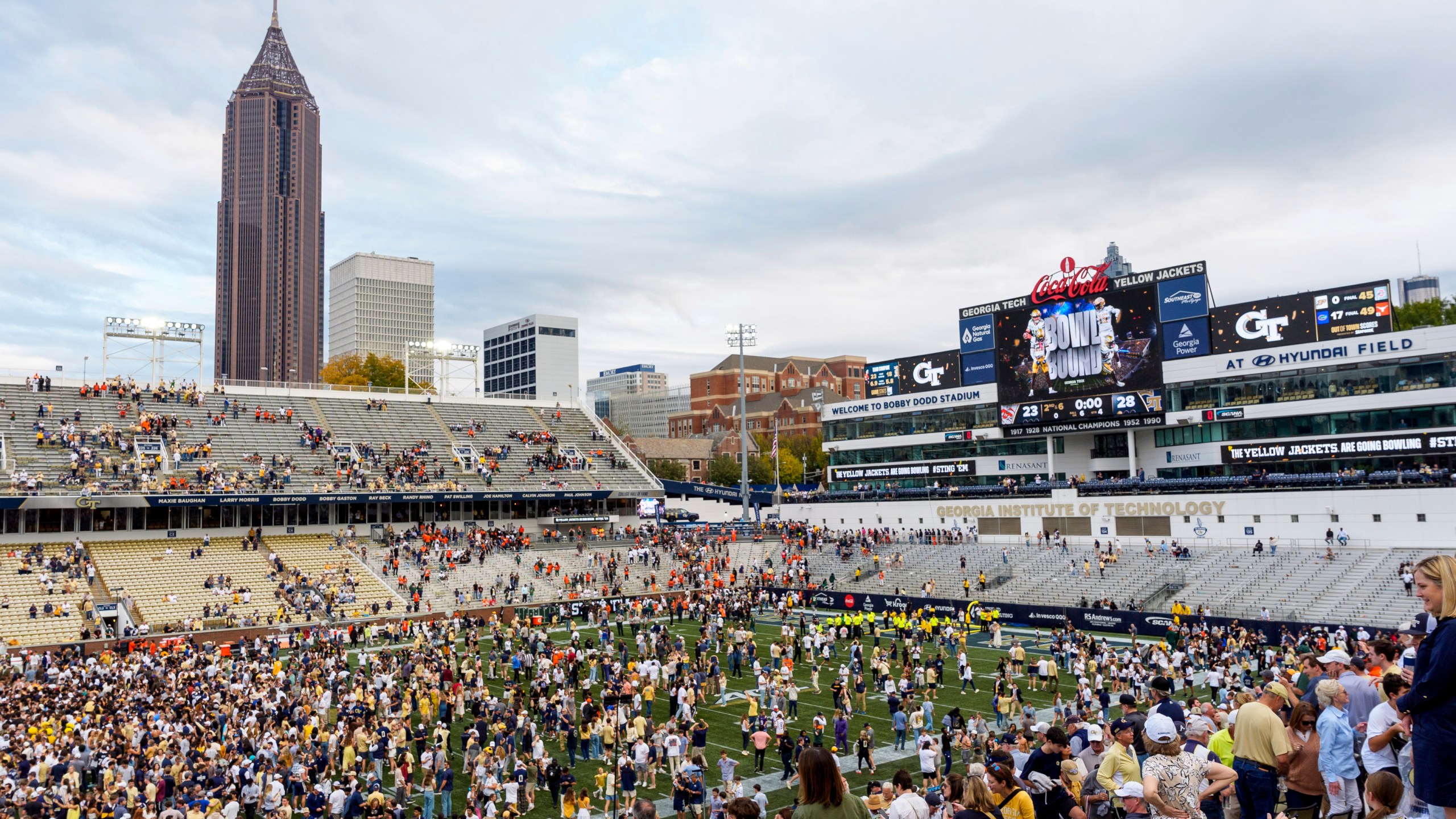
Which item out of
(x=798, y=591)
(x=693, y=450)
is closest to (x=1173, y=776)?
(x=798, y=591)

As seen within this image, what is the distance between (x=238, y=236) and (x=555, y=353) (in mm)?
72895

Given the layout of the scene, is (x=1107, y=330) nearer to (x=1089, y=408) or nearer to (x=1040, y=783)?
(x=1089, y=408)

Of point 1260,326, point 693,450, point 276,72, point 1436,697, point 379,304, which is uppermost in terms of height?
point 276,72

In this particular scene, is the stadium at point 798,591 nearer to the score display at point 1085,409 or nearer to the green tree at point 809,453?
the score display at point 1085,409

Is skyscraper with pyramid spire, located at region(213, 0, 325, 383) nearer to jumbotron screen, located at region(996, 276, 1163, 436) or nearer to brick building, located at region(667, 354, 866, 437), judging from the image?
brick building, located at region(667, 354, 866, 437)

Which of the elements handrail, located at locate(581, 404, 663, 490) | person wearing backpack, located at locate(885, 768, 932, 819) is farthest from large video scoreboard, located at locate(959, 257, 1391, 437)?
person wearing backpack, located at locate(885, 768, 932, 819)

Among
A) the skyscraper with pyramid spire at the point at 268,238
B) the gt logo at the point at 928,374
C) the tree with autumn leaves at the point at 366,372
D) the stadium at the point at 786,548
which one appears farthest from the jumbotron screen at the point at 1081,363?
the skyscraper with pyramid spire at the point at 268,238

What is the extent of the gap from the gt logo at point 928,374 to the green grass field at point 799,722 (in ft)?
96.6

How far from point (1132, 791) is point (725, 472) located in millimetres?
102880

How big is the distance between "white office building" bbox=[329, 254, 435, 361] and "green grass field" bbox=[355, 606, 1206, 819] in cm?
16358

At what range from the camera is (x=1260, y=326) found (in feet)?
161

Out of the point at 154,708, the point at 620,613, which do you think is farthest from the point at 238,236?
the point at 154,708

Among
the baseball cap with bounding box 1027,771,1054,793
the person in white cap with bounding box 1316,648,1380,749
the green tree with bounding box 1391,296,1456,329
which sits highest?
the green tree with bounding box 1391,296,1456,329

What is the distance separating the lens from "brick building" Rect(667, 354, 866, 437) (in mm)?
132000
